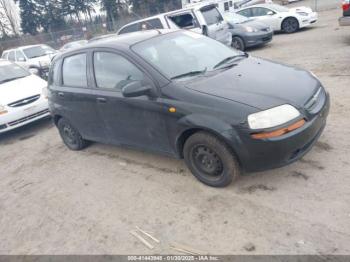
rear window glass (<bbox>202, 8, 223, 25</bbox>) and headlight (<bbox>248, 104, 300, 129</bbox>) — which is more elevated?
rear window glass (<bbox>202, 8, 223, 25</bbox>)

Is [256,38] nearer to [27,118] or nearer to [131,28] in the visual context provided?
[131,28]

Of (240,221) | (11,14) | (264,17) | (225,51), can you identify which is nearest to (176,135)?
(240,221)

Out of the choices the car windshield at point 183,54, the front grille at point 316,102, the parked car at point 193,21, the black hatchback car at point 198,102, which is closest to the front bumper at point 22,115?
the black hatchback car at point 198,102

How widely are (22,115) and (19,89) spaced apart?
75 cm

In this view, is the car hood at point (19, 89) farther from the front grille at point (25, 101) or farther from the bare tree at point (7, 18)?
the bare tree at point (7, 18)

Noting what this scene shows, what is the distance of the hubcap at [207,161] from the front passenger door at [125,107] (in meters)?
0.44

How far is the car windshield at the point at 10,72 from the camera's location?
25.9 ft

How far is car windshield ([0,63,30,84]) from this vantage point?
7904 millimetres

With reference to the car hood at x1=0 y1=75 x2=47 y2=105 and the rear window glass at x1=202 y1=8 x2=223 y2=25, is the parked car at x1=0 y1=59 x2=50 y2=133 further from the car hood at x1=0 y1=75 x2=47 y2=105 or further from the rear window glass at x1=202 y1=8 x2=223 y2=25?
the rear window glass at x1=202 y1=8 x2=223 y2=25

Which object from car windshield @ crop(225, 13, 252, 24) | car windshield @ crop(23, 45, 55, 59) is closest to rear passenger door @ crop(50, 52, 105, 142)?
car windshield @ crop(225, 13, 252, 24)

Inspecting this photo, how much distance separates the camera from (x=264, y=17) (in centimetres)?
1354

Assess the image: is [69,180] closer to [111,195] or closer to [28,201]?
[28,201]

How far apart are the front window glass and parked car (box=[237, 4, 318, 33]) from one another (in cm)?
1074

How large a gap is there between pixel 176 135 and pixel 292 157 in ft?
4.19
